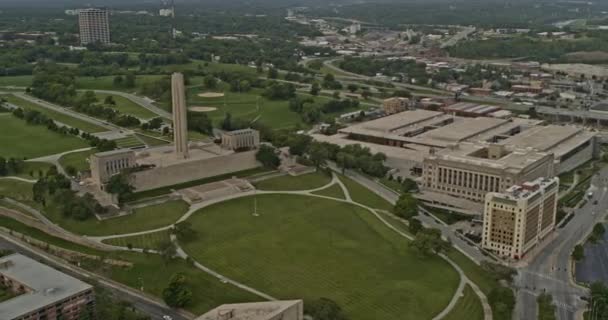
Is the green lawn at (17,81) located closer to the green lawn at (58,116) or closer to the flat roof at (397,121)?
the green lawn at (58,116)

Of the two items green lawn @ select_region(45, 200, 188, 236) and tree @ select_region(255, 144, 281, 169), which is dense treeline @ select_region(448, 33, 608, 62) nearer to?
tree @ select_region(255, 144, 281, 169)

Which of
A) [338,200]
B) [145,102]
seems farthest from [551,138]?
[145,102]

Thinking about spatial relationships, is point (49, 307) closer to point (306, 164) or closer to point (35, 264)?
point (35, 264)

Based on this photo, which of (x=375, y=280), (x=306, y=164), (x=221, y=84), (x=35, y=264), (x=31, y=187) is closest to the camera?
(x=35, y=264)

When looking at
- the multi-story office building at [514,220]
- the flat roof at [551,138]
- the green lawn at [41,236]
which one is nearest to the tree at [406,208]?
the multi-story office building at [514,220]

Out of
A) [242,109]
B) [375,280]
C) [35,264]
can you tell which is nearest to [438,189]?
[375,280]

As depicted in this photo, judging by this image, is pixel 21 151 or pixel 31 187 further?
pixel 21 151
